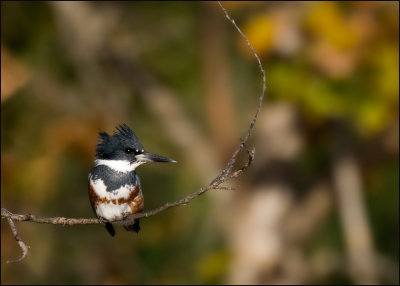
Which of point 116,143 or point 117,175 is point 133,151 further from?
point 117,175

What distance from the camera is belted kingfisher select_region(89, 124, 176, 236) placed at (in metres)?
3.12

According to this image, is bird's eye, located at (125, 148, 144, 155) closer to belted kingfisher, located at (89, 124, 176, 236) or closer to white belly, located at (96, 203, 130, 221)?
belted kingfisher, located at (89, 124, 176, 236)

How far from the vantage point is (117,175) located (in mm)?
3279

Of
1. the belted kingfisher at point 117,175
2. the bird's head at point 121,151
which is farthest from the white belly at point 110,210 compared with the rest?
the bird's head at point 121,151

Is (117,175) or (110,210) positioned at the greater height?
(117,175)

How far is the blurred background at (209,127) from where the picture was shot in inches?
256

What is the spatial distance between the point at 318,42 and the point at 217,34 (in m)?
1.06

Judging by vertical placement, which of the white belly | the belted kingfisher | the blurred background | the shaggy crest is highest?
the blurred background

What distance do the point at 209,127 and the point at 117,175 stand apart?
174 inches

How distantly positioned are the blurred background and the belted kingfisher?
2580 mm

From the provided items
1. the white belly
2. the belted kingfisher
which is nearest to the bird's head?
the belted kingfisher

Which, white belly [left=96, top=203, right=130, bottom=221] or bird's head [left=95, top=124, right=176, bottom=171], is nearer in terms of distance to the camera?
bird's head [left=95, top=124, right=176, bottom=171]

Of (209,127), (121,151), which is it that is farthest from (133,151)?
(209,127)

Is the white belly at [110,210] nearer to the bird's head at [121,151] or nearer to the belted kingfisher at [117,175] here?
the belted kingfisher at [117,175]
